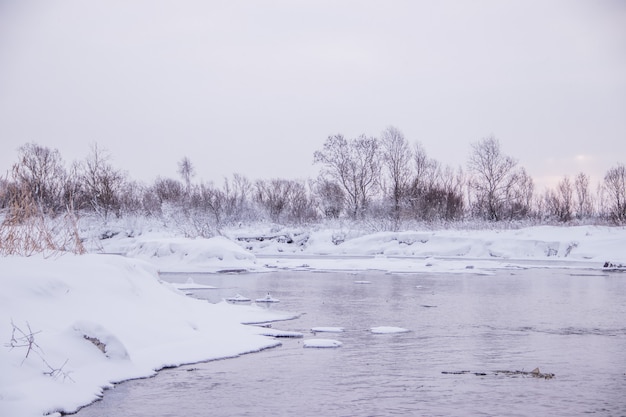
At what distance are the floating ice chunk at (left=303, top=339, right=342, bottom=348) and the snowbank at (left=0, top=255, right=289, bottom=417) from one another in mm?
528

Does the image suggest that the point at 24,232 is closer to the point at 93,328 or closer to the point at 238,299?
the point at 93,328

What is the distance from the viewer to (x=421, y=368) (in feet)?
23.7

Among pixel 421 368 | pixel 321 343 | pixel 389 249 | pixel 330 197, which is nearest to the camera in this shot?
pixel 421 368

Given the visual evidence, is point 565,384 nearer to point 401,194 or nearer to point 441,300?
point 441,300

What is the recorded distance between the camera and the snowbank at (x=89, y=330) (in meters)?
5.88

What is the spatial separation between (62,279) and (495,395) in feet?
17.4

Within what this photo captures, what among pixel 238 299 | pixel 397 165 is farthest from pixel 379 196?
pixel 238 299

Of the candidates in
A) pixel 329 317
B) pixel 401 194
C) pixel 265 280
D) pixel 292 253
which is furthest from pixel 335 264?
pixel 401 194

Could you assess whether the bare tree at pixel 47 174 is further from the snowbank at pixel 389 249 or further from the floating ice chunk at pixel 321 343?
the floating ice chunk at pixel 321 343

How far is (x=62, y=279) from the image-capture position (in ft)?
26.2

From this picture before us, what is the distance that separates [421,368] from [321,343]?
5.71ft

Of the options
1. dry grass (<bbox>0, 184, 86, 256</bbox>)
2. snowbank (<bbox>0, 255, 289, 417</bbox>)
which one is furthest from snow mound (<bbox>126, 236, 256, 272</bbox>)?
dry grass (<bbox>0, 184, 86, 256</bbox>)

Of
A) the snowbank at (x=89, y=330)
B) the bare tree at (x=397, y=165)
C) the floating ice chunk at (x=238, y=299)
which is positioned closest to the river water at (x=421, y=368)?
the snowbank at (x=89, y=330)

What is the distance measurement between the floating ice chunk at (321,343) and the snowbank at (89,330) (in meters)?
0.53
